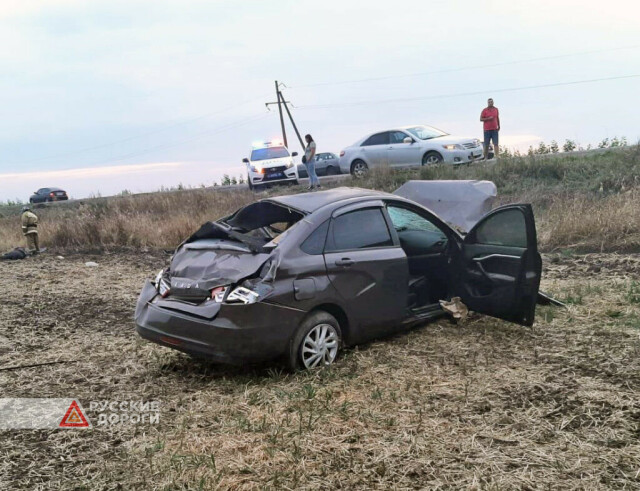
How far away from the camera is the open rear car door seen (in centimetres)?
593

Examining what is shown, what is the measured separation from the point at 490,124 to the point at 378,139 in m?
3.62

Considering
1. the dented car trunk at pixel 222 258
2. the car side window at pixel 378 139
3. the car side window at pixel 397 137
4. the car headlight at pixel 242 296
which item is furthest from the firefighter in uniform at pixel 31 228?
the car headlight at pixel 242 296

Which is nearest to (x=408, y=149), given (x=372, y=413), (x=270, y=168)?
(x=270, y=168)

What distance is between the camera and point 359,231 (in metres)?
5.84

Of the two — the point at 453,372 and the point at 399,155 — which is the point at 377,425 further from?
the point at 399,155

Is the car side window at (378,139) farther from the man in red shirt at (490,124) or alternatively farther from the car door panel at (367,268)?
the car door panel at (367,268)

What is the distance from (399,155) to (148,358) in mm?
14163

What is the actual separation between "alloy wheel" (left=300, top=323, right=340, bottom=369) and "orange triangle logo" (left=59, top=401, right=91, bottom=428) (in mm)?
1792

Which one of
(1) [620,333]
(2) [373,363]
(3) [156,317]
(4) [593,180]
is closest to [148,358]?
(3) [156,317]

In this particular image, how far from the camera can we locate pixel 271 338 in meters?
4.98

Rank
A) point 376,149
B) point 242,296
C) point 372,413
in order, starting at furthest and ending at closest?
point 376,149 → point 242,296 → point 372,413

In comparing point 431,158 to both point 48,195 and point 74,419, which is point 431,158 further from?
point 48,195

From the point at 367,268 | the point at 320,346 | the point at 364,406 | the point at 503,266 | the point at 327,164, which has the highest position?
the point at 327,164

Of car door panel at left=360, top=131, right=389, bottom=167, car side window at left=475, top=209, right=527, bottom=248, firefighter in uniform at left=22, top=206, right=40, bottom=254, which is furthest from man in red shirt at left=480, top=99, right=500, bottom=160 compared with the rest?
firefighter in uniform at left=22, top=206, right=40, bottom=254
